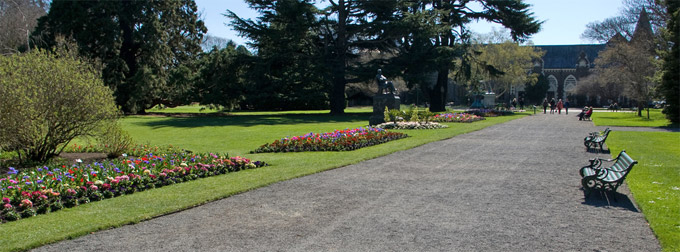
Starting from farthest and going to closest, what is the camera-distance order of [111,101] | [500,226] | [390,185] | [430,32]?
[430,32], [111,101], [390,185], [500,226]

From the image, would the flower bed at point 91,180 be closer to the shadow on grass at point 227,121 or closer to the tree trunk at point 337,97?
the shadow on grass at point 227,121

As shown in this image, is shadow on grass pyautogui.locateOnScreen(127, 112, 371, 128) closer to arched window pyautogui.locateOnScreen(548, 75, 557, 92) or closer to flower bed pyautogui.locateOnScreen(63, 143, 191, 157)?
flower bed pyautogui.locateOnScreen(63, 143, 191, 157)

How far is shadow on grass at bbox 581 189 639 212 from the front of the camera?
6824 mm

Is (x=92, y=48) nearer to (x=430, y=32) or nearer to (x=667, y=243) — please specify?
(x=430, y=32)

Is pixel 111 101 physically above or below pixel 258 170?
above

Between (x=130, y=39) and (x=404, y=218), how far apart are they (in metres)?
36.3

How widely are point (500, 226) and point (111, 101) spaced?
30.0 ft

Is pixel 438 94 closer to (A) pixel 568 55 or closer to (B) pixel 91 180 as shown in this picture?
(B) pixel 91 180

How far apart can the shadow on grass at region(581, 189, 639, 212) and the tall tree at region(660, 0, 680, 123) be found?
69.6 feet

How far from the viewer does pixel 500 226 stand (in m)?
5.76

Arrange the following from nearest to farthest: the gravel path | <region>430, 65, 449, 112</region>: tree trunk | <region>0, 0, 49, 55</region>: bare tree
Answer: the gravel path
<region>0, 0, 49, 55</region>: bare tree
<region>430, 65, 449, 112</region>: tree trunk

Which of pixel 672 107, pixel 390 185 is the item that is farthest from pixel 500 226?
pixel 672 107

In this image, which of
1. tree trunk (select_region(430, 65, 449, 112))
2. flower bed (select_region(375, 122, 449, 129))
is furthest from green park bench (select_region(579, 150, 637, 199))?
tree trunk (select_region(430, 65, 449, 112))

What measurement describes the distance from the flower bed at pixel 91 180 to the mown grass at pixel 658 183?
7.37m
